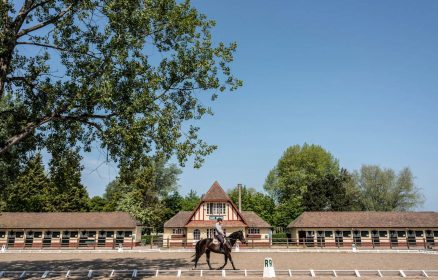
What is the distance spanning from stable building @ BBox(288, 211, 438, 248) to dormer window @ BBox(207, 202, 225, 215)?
32.2 ft

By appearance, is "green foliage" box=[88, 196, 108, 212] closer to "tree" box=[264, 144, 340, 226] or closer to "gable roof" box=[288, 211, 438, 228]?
"tree" box=[264, 144, 340, 226]

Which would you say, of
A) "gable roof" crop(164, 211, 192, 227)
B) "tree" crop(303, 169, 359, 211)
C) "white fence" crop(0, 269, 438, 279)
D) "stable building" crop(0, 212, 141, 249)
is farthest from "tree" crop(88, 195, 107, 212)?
"white fence" crop(0, 269, 438, 279)

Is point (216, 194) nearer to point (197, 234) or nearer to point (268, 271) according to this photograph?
point (197, 234)

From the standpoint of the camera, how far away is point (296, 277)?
1554cm

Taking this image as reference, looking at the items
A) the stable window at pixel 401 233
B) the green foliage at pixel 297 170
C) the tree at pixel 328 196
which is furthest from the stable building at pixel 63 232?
the green foliage at pixel 297 170

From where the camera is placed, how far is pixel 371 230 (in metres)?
46.1

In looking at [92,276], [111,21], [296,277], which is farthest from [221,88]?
Result: [92,276]

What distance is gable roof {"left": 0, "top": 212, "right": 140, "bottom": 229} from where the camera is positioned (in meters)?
46.2

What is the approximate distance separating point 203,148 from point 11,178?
40.6ft

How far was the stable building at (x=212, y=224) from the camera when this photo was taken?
4642cm

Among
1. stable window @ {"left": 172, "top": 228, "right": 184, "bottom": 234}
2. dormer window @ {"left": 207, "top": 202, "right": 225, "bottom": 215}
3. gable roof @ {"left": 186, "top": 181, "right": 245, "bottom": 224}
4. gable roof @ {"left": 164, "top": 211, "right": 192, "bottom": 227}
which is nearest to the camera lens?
gable roof @ {"left": 186, "top": 181, "right": 245, "bottom": 224}

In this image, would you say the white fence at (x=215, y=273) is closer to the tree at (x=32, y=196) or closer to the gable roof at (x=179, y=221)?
the gable roof at (x=179, y=221)

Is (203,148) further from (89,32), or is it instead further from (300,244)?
(300,244)

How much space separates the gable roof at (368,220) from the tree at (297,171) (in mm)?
22654
